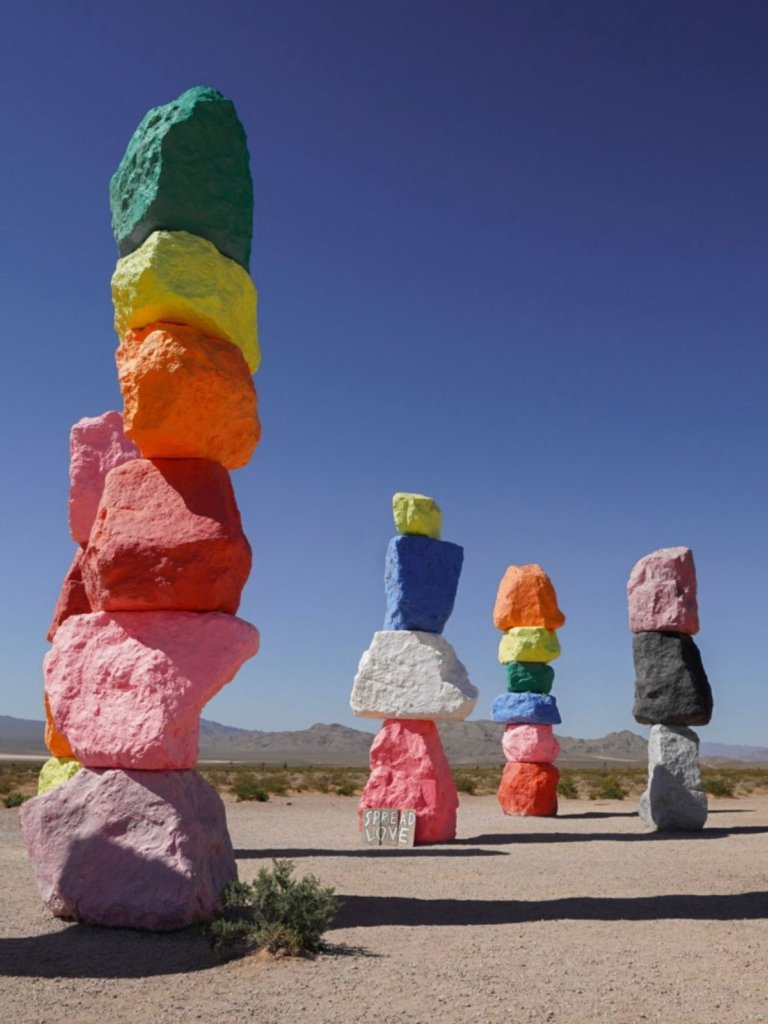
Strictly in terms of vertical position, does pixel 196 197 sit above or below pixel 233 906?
above

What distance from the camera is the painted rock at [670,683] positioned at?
45.9 feet

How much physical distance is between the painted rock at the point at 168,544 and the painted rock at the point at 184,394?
8.4 inches

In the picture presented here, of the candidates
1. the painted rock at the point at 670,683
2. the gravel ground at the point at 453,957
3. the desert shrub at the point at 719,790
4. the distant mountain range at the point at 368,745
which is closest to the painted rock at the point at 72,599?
the gravel ground at the point at 453,957

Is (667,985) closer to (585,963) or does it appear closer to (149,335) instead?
(585,963)

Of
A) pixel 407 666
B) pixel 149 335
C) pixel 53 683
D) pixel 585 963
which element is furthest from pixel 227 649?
pixel 407 666

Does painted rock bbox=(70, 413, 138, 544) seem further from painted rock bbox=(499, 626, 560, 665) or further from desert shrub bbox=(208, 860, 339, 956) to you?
painted rock bbox=(499, 626, 560, 665)

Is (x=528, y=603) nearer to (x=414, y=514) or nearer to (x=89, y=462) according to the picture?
(x=414, y=514)

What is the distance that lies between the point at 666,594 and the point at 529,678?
147 inches

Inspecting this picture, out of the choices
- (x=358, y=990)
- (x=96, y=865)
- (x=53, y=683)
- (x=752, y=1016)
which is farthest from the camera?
(x=53, y=683)

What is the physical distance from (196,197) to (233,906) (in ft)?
17.5

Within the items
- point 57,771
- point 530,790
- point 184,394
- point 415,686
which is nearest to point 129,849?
point 184,394

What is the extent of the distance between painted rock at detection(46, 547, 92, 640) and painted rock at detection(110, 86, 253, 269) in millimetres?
3919

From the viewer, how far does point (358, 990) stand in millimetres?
4863

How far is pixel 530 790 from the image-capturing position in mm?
17062
